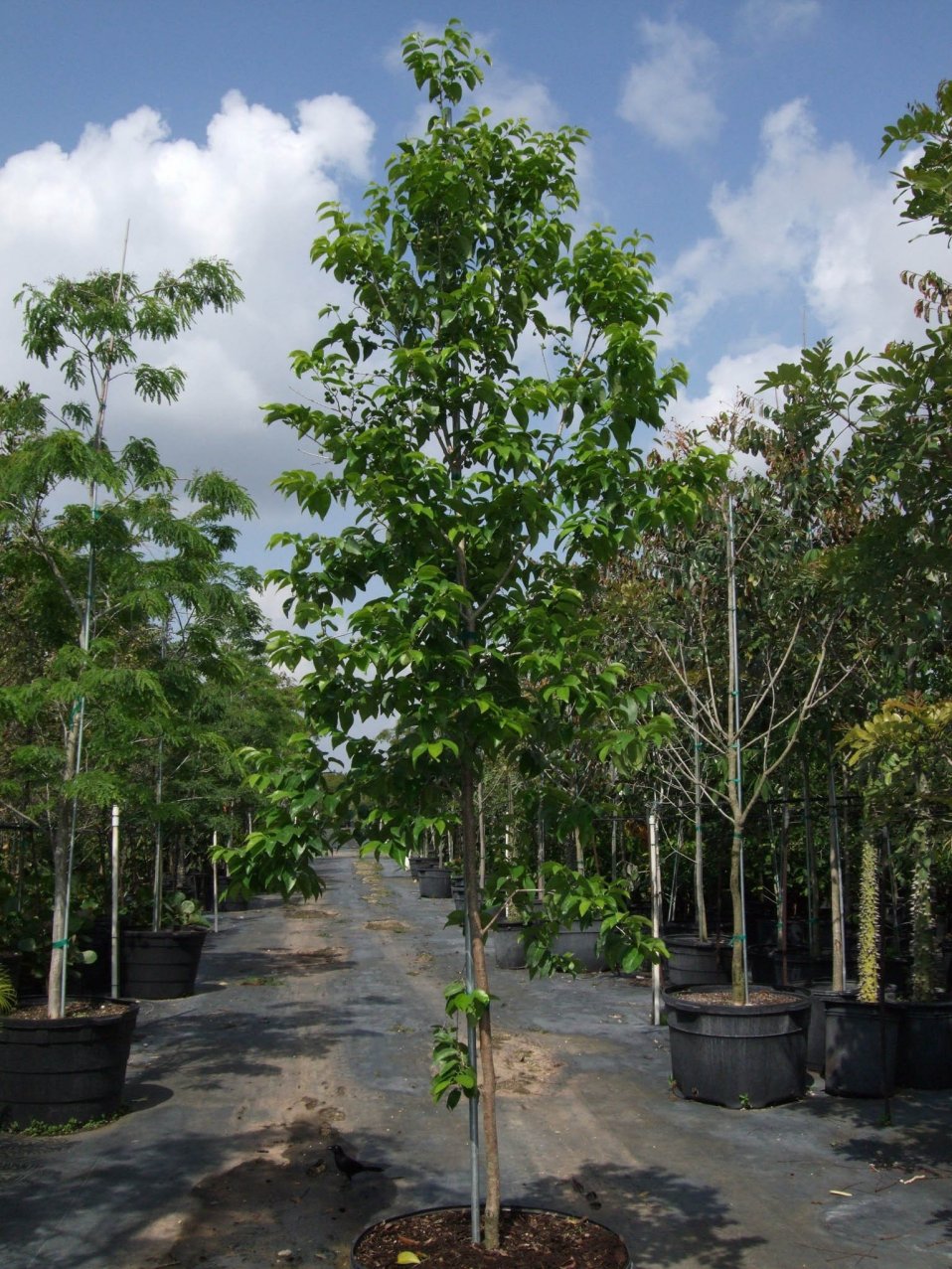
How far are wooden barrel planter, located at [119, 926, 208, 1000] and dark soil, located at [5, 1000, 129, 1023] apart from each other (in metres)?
4.44

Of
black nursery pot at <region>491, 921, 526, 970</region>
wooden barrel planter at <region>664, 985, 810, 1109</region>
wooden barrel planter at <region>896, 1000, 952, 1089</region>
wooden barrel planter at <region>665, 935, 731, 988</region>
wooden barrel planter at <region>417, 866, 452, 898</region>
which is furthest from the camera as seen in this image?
wooden barrel planter at <region>417, 866, 452, 898</region>

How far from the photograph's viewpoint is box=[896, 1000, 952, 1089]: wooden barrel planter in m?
8.36

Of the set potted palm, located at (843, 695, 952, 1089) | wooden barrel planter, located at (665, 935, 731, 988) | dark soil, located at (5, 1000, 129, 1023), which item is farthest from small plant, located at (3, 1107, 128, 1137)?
wooden barrel planter, located at (665, 935, 731, 988)

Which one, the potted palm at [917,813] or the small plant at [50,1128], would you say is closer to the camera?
the potted palm at [917,813]

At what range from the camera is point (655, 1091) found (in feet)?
28.7

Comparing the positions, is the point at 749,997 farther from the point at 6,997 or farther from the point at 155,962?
the point at 155,962

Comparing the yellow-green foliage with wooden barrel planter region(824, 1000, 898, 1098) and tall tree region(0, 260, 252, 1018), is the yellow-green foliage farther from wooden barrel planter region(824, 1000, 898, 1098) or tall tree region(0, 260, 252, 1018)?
tall tree region(0, 260, 252, 1018)

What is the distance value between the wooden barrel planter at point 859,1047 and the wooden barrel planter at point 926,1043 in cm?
14

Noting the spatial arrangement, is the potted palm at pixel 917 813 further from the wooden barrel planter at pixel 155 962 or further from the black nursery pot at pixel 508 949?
the wooden barrel planter at pixel 155 962

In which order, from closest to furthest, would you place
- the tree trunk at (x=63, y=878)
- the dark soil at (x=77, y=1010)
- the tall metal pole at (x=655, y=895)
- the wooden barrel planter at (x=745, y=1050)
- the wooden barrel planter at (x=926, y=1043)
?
the tree trunk at (x=63, y=878) → the dark soil at (x=77, y=1010) → the wooden barrel planter at (x=745, y=1050) → the wooden barrel planter at (x=926, y=1043) → the tall metal pole at (x=655, y=895)

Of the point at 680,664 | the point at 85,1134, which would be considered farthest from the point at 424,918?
the point at 85,1134

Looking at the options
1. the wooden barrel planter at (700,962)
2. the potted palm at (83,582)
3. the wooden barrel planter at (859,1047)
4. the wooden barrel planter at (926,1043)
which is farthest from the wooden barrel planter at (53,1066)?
the wooden barrel planter at (700,962)

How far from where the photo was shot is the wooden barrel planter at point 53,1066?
24.6 ft

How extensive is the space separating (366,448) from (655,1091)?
6401mm
